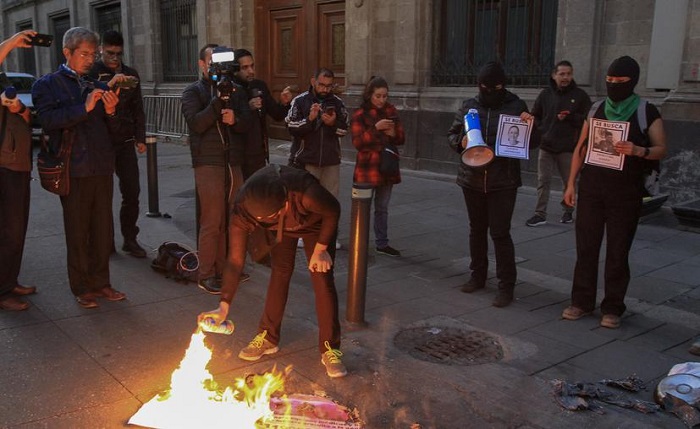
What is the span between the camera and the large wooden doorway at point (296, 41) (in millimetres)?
13484

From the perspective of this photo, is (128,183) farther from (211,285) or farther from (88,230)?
(211,285)

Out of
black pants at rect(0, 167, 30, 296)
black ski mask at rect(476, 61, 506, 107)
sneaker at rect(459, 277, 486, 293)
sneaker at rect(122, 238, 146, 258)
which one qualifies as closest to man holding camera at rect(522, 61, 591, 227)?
sneaker at rect(459, 277, 486, 293)

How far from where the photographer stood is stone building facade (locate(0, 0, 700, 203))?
8.13 metres

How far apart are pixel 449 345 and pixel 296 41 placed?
1103 cm

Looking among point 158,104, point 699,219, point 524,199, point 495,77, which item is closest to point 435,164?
point 524,199

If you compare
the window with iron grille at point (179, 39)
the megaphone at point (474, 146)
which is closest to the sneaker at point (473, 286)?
the megaphone at point (474, 146)

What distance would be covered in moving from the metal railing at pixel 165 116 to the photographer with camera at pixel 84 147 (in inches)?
469

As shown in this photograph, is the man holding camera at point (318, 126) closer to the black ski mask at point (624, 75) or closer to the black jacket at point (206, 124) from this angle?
the black jacket at point (206, 124)

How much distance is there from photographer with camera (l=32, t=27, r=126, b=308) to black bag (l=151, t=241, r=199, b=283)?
2.04 ft

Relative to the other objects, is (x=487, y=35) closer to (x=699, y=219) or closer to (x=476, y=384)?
(x=699, y=219)

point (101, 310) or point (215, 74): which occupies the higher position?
point (215, 74)

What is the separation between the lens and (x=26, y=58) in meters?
28.3

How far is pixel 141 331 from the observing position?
469 centimetres

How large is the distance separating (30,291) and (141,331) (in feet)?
4.39
